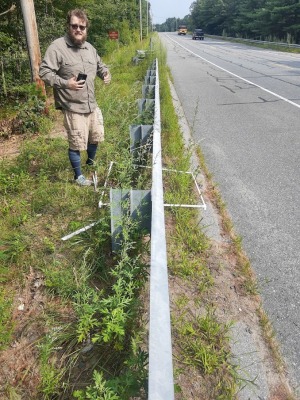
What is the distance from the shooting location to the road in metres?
2.36

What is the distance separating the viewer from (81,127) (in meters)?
3.67

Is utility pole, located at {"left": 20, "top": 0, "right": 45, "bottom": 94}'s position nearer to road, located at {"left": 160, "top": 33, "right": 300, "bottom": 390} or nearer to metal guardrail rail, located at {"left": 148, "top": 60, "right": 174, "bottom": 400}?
road, located at {"left": 160, "top": 33, "right": 300, "bottom": 390}

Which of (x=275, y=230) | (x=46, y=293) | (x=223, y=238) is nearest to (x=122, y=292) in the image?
(x=46, y=293)

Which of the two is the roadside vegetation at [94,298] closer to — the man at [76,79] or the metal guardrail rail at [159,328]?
the metal guardrail rail at [159,328]

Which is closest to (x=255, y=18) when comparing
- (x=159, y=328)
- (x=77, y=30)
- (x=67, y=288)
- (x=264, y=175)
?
(x=264, y=175)

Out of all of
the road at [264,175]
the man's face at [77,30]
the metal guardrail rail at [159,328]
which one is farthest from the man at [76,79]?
the metal guardrail rail at [159,328]

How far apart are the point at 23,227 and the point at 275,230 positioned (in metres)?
2.57

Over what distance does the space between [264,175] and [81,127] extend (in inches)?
101

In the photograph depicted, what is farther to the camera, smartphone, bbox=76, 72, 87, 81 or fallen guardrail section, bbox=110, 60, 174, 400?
smartphone, bbox=76, 72, 87, 81

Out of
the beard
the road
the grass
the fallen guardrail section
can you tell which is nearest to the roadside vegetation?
the grass

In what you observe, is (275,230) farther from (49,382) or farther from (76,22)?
(76,22)

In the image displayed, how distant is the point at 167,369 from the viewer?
1.13m

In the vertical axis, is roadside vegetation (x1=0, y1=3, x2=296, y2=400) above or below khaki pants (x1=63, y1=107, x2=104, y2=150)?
below

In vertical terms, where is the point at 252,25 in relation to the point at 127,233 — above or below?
above
